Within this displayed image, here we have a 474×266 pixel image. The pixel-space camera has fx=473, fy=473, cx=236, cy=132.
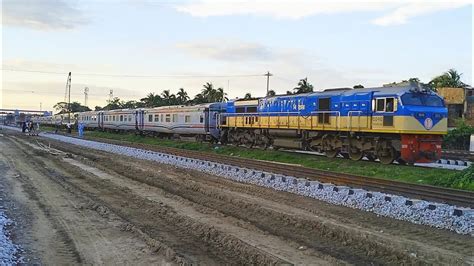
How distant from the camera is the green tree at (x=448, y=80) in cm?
6544

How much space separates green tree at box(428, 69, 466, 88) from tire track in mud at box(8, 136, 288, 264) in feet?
200

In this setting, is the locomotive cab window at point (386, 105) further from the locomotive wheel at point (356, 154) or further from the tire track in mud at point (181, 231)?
the tire track in mud at point (181, 231)

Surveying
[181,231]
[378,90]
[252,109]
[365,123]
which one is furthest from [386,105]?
[181,231]

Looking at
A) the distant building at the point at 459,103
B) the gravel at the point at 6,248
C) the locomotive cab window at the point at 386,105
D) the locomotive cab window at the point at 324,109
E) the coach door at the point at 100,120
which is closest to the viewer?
the gravel at the point at 6,248

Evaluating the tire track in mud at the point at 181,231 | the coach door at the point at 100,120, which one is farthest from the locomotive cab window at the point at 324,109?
the coach door at the point at 100,120

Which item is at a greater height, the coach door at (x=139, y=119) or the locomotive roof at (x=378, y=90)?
the locomotive roof at (x=378, y=90)

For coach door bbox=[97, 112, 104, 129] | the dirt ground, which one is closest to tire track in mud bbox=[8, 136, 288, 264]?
the dirt ground

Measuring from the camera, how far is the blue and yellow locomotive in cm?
1909

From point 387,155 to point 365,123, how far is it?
64.8 inches

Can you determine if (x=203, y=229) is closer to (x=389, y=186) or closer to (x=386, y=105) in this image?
(x=389, y=186)

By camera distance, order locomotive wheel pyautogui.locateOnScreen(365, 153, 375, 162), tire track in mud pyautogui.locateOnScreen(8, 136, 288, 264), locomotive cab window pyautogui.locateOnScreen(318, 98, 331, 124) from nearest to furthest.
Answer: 1. tire track in mud pyautogui.locateOnScreen(8, 136, 288, 264)
2. locomotive wheel pyautogui.locateOnScreen(365, 153, 375, 162)
3. locomotive cab window pyautogui.locateOnScreen(318, 98, 331, 124)

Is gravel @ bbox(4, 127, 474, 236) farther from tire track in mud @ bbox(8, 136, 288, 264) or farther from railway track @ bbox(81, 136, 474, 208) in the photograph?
tire track in mud @ bbox(8, 136, 288, 264)

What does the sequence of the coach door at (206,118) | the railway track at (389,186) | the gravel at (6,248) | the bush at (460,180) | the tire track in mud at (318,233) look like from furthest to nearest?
the coach door at (206,118) → the bush at (460,180) → the railway track at (389,186) → the tire track in mud at (318,233) → the gravel at (6,248)

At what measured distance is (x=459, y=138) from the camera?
38031 millimetres
